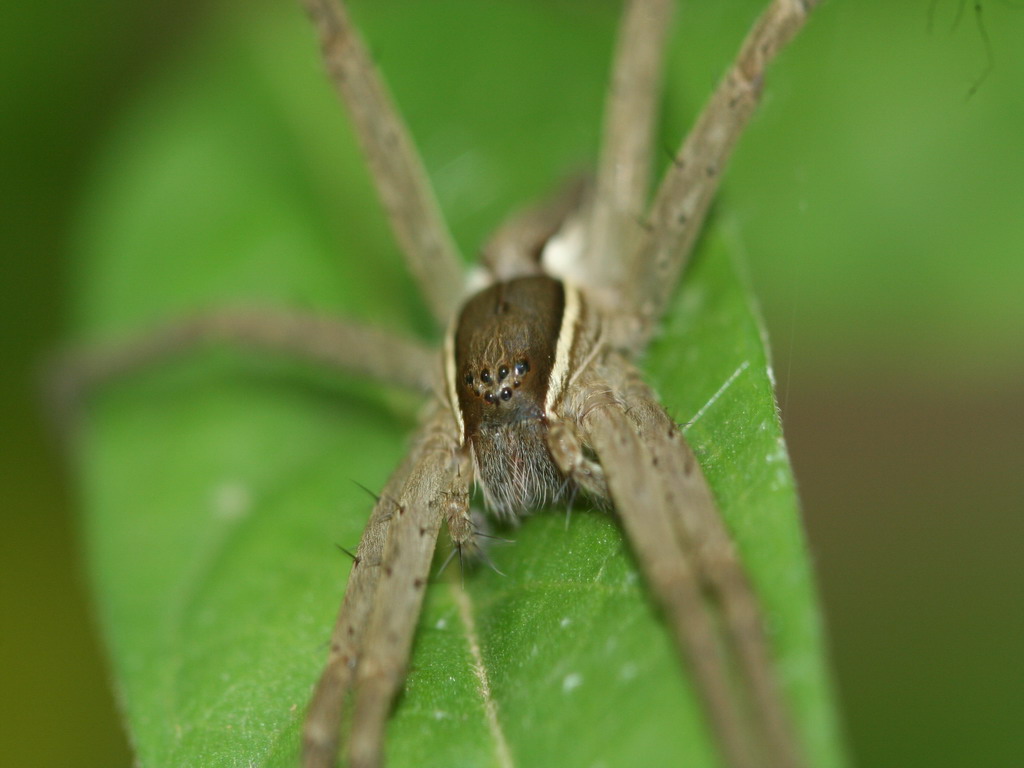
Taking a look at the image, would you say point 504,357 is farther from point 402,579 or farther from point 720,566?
point 720,566

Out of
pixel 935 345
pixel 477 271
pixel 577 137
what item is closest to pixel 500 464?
pixel 477 271

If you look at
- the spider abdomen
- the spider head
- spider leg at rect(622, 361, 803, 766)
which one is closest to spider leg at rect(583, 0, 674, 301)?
the spider head

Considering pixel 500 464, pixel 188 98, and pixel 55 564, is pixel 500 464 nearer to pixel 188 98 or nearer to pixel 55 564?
pixel 55 564

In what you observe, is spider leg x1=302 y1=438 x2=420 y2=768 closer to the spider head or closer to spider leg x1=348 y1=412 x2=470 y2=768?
spider leg x1=348 y1=412 x2=470 y2=768

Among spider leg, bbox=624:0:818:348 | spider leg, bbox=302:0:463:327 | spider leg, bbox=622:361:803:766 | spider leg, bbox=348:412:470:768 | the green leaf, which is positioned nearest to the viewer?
spider leg, bbox=622:361:803:766

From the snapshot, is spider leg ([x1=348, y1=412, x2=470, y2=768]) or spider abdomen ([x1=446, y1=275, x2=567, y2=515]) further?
spider abdomen ([x1=446, y1=275, x2=567, y2=515])

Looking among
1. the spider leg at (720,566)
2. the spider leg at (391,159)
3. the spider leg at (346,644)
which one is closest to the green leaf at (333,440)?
the spider leg at (720,566)

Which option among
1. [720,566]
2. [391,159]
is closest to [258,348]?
[391,159]
